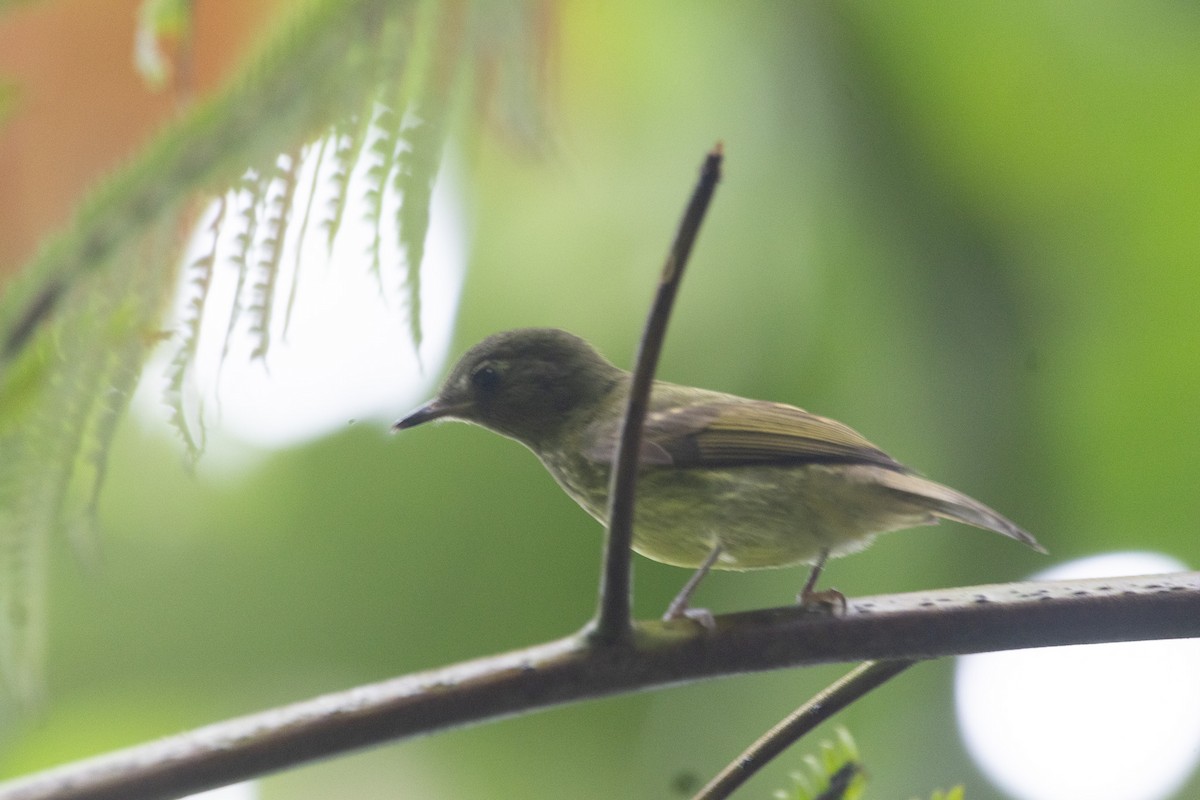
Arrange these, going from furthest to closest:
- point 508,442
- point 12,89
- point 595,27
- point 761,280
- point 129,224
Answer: point 508,442
point 761,280
point 595,27
point 12,89
point 129,224

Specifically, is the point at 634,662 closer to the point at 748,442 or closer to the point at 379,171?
the point at 379,171

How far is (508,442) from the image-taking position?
1.72m

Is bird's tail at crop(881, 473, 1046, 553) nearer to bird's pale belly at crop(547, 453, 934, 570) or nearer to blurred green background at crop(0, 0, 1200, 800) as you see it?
bird's pale belly at crop(547, 453, 934, 570)

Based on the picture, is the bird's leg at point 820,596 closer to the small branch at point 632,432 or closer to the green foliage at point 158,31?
the small branch at point 632,432

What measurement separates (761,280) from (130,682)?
1.11 m

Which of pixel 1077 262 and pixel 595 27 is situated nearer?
pixel 595 27

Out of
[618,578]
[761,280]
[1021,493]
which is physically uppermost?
[761,280]

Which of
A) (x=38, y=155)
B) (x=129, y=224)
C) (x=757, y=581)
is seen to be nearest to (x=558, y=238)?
(x=757, y=581)

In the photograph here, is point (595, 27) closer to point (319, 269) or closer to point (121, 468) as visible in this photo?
point (319, 269)

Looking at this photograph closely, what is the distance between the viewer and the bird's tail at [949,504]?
3.43ft

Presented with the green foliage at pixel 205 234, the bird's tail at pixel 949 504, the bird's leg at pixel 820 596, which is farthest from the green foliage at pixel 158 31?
the bird's tail at pixel 949 504

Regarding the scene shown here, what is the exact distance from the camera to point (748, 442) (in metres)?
1.24

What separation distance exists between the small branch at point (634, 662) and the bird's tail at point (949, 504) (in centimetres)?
19

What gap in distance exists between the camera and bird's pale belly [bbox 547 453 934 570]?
120 cm
